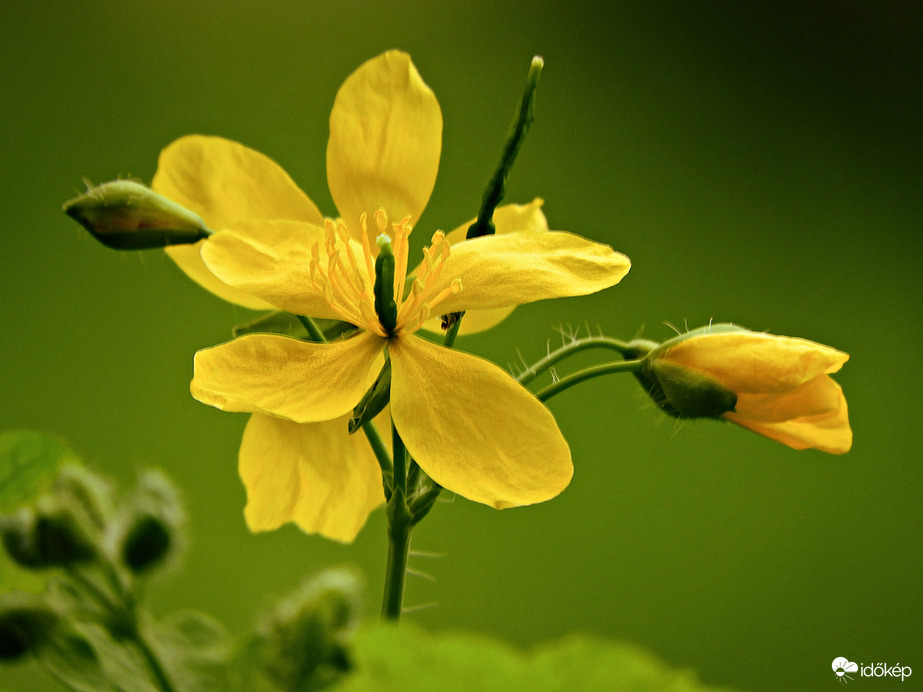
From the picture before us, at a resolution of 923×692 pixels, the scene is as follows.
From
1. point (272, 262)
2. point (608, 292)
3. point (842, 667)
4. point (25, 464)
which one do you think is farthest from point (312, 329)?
point (608, 292)

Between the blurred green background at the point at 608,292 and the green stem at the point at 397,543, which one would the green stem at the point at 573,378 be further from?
the blurred green background at the point at 608,292

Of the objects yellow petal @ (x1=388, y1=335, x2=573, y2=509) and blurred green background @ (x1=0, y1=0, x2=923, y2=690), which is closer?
yellow petal @ (x1=388, y1=335, x2=573, y2=509)

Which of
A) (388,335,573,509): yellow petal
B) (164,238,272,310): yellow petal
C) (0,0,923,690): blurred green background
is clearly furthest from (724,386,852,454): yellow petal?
(0,0,923,690): blurred green background

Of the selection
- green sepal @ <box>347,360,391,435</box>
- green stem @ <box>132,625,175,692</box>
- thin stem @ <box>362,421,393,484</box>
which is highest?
green sepal @ <box>347,360,391,435</box>

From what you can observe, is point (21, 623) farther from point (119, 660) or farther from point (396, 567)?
point (396, 567)

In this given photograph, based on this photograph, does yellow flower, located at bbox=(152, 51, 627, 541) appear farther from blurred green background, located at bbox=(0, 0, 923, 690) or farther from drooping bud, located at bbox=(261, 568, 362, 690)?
blurred green background, located at bbox=(0, 0, 923, 690)

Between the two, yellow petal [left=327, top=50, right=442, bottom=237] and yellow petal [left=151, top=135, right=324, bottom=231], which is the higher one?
yellow petal [left=327, top=50, right=442, bottom=237]

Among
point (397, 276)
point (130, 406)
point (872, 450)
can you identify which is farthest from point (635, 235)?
point (397, 276)
